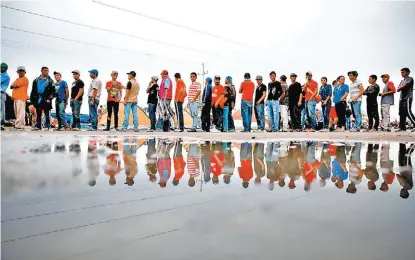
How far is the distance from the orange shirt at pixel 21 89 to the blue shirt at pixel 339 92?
8821 millimetres

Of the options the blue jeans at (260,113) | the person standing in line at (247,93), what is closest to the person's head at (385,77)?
the blue jeans at (260,113)

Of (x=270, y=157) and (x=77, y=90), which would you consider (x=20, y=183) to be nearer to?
(x=270, y=157)

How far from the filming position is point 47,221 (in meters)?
1.76

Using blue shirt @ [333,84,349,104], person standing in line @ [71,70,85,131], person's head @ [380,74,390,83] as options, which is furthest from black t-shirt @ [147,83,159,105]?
person's head @ [380,74,390,83]

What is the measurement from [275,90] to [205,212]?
9223 millimetres

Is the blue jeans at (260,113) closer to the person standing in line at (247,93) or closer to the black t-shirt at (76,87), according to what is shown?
the person standing in line at (247,93)

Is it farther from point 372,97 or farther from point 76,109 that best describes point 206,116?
point 372,97

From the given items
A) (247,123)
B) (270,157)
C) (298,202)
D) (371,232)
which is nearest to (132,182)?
(298,202)

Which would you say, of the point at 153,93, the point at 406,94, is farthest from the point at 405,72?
the point at 153,93

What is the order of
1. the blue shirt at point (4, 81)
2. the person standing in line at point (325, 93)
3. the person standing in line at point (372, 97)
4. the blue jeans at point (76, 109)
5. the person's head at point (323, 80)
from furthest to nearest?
the person's head at point (323, 80), the person standing in line at point (325, 93), the blue jeans at point (76, 109), the person standing in line at point (372, 97), the blue shirt at point (4, 81)

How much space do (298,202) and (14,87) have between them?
9891mm

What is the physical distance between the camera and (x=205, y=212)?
1936 mm

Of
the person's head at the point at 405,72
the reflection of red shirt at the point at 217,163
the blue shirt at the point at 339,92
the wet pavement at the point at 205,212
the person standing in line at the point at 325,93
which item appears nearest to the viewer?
the wet pavement at the point at 205,212

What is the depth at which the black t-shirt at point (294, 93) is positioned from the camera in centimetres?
1090
